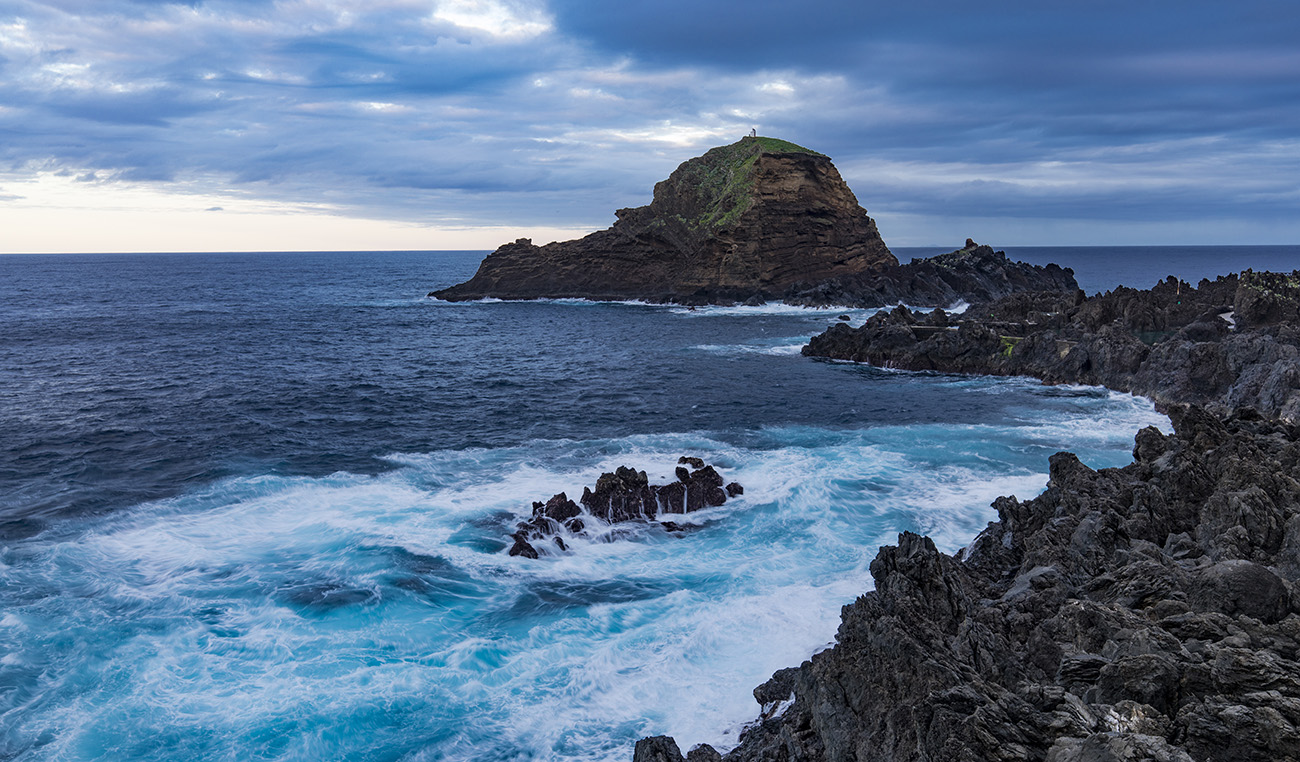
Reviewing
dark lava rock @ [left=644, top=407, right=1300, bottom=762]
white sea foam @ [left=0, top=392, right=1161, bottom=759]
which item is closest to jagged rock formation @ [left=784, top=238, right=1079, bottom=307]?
white sea foam @ [left=0, top=392, right=1161, bottom=759]

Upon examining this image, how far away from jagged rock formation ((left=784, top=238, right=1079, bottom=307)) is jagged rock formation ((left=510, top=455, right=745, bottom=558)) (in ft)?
234

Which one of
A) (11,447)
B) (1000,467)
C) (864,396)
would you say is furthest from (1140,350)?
(11,447)

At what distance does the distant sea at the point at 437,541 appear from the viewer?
1452 cm

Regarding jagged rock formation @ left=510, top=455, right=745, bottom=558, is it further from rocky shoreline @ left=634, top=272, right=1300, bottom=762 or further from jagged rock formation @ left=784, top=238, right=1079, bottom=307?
jagged rock formation @ left=784, top=238, right=1079, bottom=307

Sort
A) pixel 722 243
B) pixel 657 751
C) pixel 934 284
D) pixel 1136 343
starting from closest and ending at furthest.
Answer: pixel 657 751, pixel 1136 343, pixel 934 284, pixel 722 243

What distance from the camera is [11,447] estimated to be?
32.4 m

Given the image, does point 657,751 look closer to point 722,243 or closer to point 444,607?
point 444,607

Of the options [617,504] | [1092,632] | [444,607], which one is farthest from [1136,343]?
[444,607]

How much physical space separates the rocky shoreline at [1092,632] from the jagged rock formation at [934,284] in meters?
70.7

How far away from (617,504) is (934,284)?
268ft

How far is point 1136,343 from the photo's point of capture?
44438mm

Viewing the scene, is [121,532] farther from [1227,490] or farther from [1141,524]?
[1227,490]

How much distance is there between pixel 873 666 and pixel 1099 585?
535 cm

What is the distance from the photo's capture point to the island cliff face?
103m
